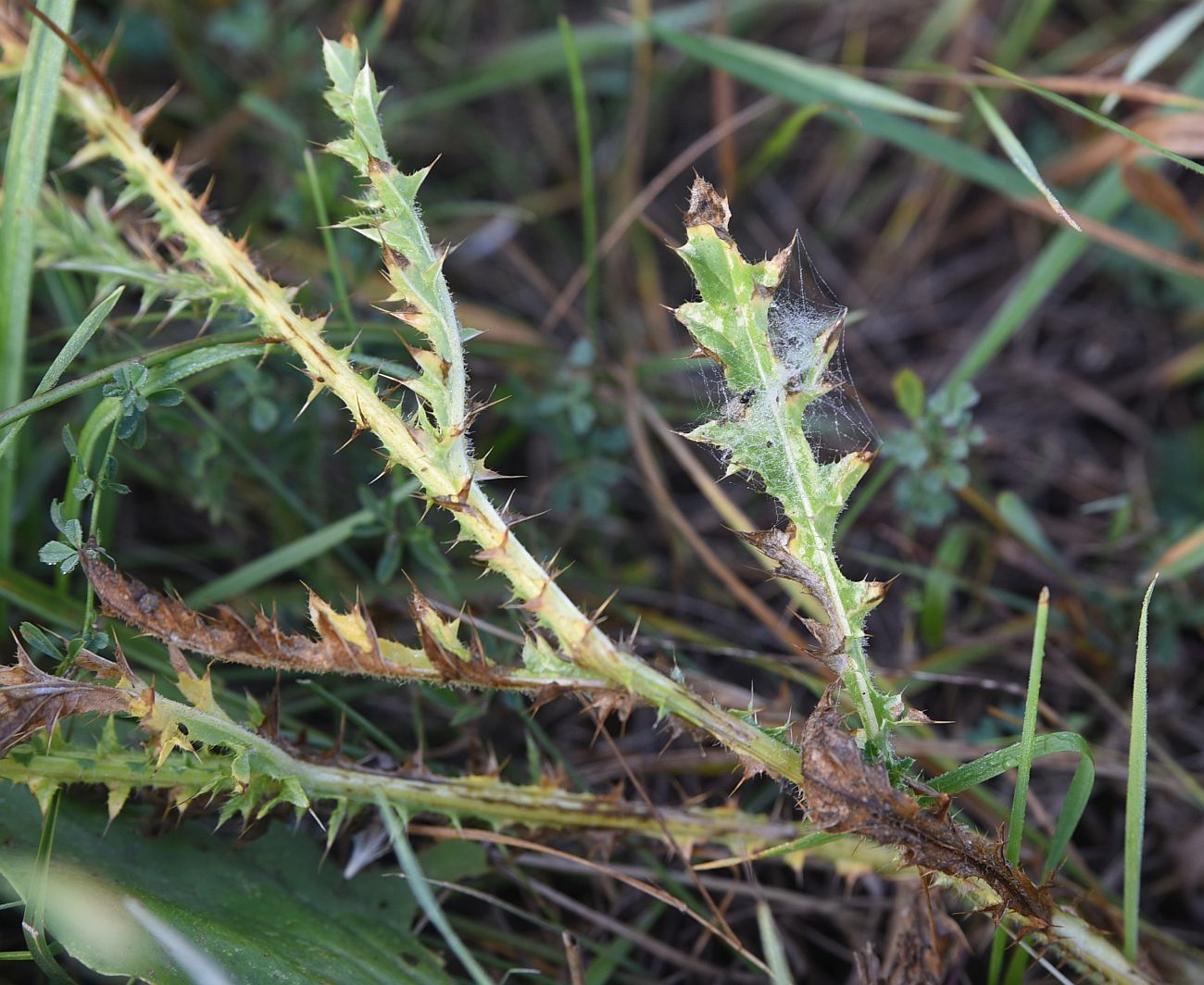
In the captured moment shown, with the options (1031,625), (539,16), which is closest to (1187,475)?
(1031,625)

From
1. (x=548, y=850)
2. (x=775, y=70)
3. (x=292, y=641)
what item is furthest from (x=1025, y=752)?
(x=775, y=70)

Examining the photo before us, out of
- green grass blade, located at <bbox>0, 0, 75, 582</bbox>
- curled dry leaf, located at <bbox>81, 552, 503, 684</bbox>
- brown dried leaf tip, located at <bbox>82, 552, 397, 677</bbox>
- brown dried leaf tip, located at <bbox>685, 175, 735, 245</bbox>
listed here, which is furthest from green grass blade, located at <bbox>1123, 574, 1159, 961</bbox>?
green grass blade, located at <bbox>0, 0, 75, 582</bbox>

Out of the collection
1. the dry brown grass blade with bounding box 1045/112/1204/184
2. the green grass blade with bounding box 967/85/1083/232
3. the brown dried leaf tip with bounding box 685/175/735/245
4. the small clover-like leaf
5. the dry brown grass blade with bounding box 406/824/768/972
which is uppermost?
the brown dried leaf tip with bounding box 685/175/735/245

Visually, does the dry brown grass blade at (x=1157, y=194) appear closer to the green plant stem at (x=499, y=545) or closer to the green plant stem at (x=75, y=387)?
the green plant stem at (x=499, y=545)

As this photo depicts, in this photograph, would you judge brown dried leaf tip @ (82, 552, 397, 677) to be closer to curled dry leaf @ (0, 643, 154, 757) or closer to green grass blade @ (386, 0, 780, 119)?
curled dry leaf @ (0, 643, 154, 757)

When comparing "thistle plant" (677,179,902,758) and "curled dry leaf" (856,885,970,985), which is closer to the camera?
"thistle plant" (677,179,902,758)

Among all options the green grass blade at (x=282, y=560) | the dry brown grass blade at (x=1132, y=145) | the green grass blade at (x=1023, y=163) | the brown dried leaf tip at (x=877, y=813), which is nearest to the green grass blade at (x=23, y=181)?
the green grass blade at (x=282, y=560)

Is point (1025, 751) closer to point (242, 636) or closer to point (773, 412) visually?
point (773, 412)

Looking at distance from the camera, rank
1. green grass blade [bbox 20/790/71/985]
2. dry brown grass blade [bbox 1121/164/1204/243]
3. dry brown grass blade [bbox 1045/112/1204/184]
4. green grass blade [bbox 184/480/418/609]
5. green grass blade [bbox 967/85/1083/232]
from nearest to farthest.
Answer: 1. green grass blade [bbox 20/790/71/985]
2. green grass blade [bbox 967/85/1083/232]
3. green grass blade [bbox 184/480/418/609]
4. dry brown grass blade [bbox 1045/112/1204/184]
5. dry brown grass blade [bbox 1121/164/1204/243]
